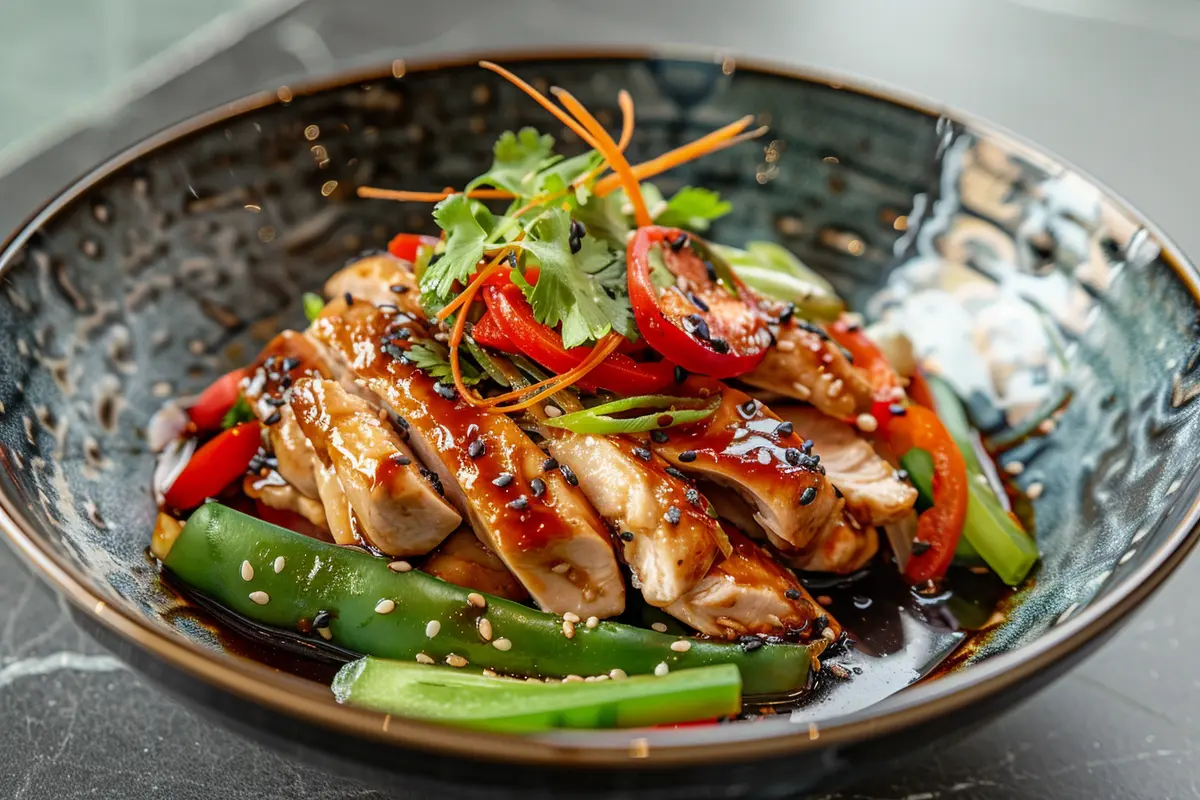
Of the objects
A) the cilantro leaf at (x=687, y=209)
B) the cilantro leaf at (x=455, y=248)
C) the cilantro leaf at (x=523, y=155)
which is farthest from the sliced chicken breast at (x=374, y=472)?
the cilantro leaf at (x=687, y=209)

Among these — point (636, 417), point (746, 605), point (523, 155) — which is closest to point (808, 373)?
point (636, 417)

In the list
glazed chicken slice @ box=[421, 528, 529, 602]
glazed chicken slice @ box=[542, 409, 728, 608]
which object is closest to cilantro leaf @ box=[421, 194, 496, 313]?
glazed chicken slice @ box=[542, 409, 728, 608]

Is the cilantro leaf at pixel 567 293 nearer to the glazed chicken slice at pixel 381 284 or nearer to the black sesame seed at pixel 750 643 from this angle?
the glazed chicken slice at pixel 381 284

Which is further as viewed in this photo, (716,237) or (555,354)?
(716,237)

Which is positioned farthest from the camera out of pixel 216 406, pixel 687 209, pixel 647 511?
pixel 687 209

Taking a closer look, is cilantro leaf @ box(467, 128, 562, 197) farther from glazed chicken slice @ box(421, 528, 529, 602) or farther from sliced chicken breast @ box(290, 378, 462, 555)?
glazed chicken slice @ box(421, 528, 529, 602)

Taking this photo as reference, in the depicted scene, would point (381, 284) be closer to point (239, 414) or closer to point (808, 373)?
point (239, 414)
